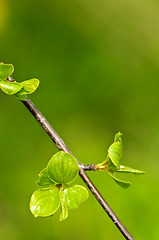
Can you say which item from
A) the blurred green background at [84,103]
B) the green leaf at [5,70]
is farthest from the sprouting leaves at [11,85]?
the blurred green background at [84,103]

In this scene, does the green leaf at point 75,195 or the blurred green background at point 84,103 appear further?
the blurred green background at point 84,103

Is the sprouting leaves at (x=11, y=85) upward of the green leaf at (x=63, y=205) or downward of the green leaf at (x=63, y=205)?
upward

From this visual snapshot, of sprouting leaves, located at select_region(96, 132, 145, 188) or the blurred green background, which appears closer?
sprouting leaves, located at select_region(96, 132, 145, 188)

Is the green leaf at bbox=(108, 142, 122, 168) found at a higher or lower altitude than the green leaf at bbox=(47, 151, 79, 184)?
lower

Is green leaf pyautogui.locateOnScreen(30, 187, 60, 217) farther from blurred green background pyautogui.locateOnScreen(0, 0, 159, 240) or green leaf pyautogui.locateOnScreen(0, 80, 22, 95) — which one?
blurred green background pyautogui.locateOnScreen(0, 0, 159, 240)

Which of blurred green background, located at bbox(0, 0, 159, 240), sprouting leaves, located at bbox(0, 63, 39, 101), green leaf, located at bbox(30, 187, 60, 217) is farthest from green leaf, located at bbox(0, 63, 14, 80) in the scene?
blurred green background, located at bbox(0, 0, 159, 240)

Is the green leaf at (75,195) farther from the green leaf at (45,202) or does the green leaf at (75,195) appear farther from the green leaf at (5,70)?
the green leaf at (5,70)
